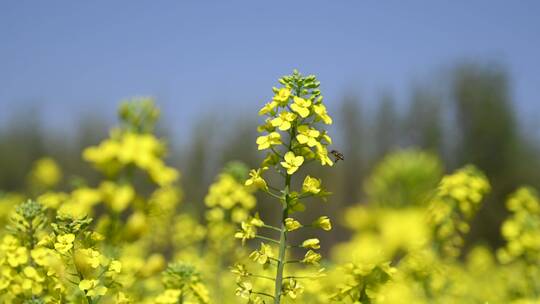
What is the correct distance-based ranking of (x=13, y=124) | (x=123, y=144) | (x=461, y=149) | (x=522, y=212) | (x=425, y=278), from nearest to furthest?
(x=123, y=144) → (x=425, y=278) → (x=522, y=212) → (x=461, y=149) → (x=13, y=124)

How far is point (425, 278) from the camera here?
14.7 feet

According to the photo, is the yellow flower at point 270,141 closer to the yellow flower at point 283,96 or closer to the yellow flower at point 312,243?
the yellow flower at point 283,96

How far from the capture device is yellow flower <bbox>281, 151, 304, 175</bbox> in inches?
97.2

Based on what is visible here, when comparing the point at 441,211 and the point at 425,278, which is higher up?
the point at 441,211

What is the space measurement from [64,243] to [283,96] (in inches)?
43.0

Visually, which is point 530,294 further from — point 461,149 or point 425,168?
point 461,149

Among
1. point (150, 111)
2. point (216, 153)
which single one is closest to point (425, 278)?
point (150, 111)

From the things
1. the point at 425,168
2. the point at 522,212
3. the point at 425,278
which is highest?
the point at 522,212

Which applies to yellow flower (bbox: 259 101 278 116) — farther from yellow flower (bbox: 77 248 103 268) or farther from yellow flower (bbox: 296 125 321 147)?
yellow flower (bbox: 77 248 103 268)

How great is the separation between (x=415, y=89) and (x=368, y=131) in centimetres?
338

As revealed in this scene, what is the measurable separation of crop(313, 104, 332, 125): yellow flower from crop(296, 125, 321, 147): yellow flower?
0.08m

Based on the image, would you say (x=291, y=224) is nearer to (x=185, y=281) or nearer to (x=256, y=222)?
(x=256, y=222)

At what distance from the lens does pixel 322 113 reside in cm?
262

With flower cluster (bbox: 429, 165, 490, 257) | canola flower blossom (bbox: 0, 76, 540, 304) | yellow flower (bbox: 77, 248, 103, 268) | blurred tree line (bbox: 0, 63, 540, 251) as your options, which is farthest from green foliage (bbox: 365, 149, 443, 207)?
blurred tree line (bbox: 0, 63, 540, 251)
